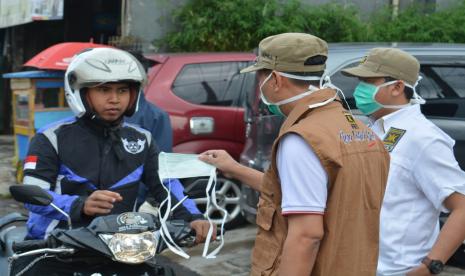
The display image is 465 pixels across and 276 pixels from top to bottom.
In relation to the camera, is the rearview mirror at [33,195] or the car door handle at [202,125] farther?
the car door handle at [202,125]

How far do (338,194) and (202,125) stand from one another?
5.09 meters

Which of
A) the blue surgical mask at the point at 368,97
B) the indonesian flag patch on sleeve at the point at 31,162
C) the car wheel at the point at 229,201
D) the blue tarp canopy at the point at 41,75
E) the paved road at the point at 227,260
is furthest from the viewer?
the blue tarp canopy at the point at 41,75

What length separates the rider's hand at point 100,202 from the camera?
104 inches

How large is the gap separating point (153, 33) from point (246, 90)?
4249mm

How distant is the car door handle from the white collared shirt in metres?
4.42

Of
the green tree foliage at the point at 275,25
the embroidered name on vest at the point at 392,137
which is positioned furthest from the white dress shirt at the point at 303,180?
the green tree foliage at the point at 275,25

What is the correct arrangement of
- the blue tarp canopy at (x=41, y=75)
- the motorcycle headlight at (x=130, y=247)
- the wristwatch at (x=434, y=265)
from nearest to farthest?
the motorcycle headlight at (x=130, y=247) → the wristwatch at (x=434, y=265) → the blue tarp canopy at (x=41, y=75)

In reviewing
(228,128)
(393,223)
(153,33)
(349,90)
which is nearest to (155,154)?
(393,223)

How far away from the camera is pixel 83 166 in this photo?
2.98 meters

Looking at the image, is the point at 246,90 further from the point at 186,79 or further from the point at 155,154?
the point at 155,154

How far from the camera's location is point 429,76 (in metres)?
5.46

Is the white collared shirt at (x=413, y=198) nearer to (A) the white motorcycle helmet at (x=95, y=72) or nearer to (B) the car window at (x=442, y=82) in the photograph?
(A) the white motorcycle helmet at (x=95, y=72)

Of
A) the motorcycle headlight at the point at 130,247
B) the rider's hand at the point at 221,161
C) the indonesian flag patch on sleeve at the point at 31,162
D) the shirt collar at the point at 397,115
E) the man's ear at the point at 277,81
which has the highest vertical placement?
the man's ear at the point at 277,81

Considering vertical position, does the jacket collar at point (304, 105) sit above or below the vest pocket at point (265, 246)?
above
